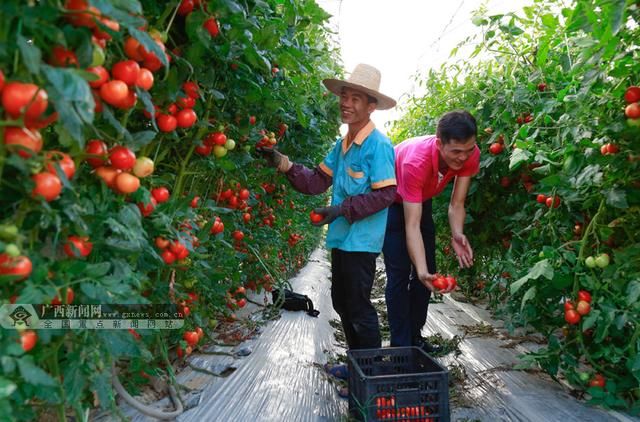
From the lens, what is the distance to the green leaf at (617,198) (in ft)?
5.78

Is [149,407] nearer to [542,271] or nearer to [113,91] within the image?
[113,91]

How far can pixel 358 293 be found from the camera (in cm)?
210

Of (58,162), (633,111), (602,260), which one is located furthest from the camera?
(602,260)

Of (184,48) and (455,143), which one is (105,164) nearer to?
(184,48)

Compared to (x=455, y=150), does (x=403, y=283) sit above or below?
below

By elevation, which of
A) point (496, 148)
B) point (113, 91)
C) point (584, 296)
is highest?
point (496, 148)

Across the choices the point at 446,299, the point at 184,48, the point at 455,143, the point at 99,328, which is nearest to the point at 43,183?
the point at 99,328

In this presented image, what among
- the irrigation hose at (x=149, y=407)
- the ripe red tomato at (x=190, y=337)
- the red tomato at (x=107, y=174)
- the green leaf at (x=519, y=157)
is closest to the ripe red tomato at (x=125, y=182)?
the red tomato at (x=107, y=174)

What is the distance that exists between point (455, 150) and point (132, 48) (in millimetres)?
1699

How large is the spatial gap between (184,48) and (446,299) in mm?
3707

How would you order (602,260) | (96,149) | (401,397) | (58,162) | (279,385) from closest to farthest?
(58,162)
(96,149)
(401,397)
(602,260)
(279,385)

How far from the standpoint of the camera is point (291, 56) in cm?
150

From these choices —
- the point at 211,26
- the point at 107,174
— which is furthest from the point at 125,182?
the point at 211,26

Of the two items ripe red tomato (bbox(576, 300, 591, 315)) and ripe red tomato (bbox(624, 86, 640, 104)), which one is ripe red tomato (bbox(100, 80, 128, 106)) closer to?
ripe red tomato (bbox(624, 86, 640, 104))
